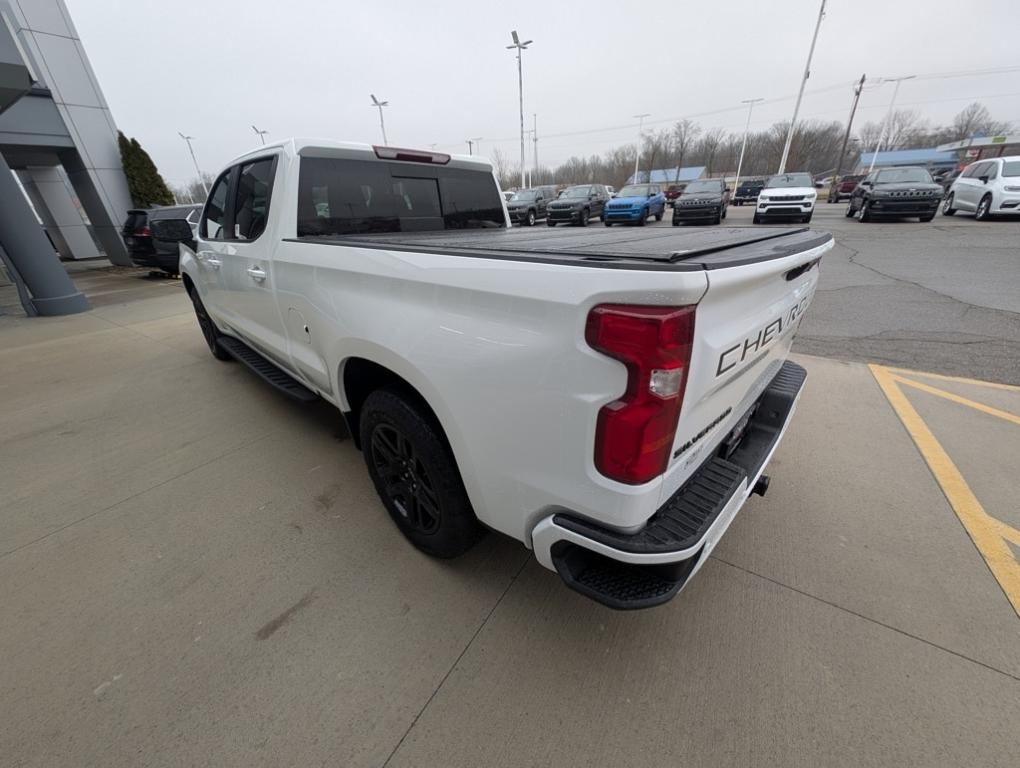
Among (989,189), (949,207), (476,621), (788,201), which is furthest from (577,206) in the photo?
(476,621)

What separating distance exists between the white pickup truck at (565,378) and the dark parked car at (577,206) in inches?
657

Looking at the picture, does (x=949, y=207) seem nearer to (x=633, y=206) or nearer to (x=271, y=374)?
(x=633, y=206)

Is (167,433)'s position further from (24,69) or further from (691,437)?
(24,69)

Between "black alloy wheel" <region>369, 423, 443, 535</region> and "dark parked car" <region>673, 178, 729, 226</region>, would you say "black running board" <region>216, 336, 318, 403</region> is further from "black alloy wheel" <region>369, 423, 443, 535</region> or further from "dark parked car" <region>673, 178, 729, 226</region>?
"dark parked car" <region>673, 178, 729, 226</region>

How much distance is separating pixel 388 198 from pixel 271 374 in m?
1.58

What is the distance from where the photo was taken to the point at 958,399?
11.4 feet

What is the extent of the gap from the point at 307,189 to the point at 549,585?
2.54 meters

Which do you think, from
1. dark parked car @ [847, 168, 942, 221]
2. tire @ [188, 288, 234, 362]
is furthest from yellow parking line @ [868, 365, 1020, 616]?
dark parked car @ [847, 168, 942, 221]

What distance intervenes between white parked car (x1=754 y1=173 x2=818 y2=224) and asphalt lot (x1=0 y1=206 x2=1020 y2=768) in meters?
13.4

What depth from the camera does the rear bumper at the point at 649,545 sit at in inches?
49.3

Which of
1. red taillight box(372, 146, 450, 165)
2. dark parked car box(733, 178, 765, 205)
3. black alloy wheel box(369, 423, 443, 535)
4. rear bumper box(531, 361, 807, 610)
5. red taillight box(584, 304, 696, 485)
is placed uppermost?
red taillight box(372, 146, 450, 165)

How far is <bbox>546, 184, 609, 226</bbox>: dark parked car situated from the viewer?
1784cm

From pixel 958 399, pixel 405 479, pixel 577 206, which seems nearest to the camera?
pixel 405 479

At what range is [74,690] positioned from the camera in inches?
62.3
